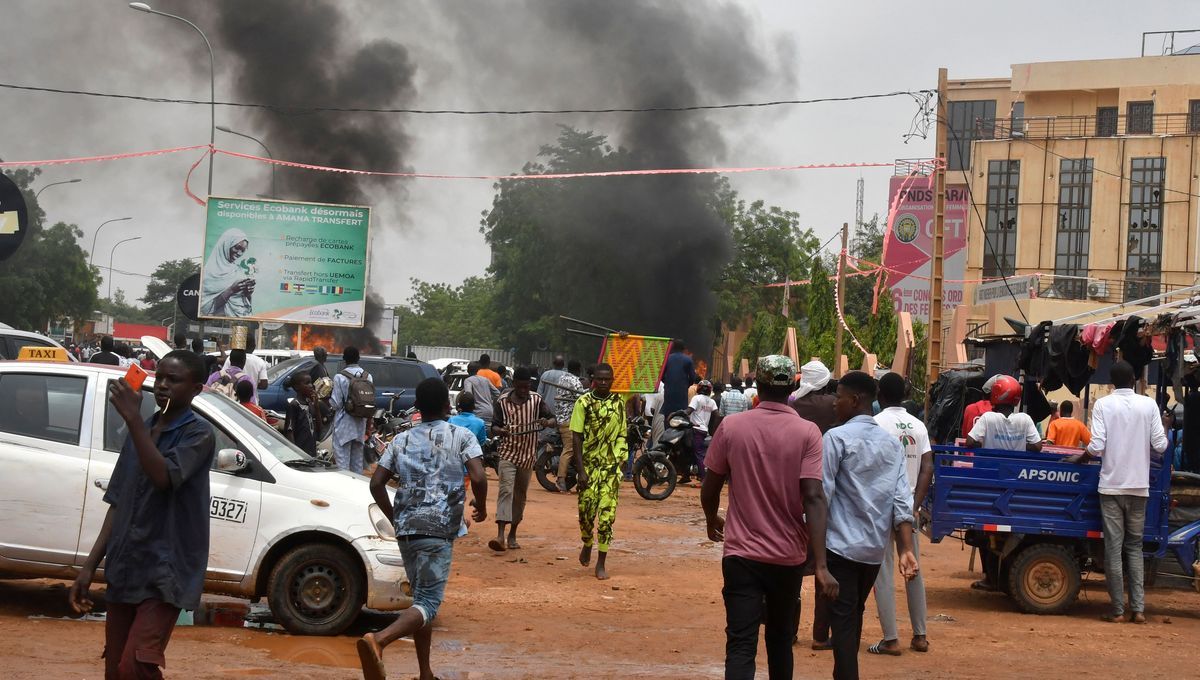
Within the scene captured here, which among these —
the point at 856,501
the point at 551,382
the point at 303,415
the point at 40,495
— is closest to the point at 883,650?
the point at 856,501

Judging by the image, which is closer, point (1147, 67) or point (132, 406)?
point (132, 406)

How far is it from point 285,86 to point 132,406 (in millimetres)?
26387

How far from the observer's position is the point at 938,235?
17.9m

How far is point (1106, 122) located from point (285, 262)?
4021 centimetres

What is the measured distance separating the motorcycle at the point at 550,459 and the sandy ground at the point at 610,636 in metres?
5.47

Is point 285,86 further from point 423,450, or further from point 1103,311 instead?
point 423,450

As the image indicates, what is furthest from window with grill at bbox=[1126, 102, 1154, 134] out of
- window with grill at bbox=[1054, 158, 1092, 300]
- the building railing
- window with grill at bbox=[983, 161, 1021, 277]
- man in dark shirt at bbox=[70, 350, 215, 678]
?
man in dark shirt at bbox=[70, 350, 215, 678]

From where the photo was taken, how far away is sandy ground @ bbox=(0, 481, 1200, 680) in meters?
6.76

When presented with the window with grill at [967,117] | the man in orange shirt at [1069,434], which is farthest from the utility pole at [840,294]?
the window with grill at [967,117]

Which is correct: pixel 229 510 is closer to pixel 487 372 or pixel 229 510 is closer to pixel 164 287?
pixel 487 372

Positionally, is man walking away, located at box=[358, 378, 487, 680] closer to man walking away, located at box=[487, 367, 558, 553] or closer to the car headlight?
the car headlight

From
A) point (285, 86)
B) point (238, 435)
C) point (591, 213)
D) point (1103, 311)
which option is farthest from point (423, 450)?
point (591, 213)

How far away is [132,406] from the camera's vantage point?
13.9 ft

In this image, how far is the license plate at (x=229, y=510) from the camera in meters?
7.38
